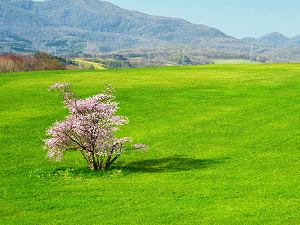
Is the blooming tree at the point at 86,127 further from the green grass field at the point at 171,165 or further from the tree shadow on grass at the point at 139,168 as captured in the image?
the green grass field at the point at 171,165

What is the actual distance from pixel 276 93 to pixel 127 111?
17386 mm

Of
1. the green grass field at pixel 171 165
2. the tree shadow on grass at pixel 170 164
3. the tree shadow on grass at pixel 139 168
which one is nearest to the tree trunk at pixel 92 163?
the tree shadow on grass at pixel 139 168

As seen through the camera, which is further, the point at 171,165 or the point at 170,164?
the point at 170,164

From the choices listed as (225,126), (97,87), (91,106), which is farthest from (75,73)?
(91,106)

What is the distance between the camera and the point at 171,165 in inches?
682

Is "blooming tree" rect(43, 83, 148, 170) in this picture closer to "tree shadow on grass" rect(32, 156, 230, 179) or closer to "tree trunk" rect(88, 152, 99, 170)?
"tree trunk" rect(88, 152, 99, 170)

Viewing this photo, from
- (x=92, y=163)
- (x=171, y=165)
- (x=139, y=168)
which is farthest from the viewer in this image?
(x=171, y=165)

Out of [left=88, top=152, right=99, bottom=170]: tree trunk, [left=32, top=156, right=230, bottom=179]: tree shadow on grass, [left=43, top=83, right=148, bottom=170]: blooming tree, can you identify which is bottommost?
[left=32, top=156, right=230, bottom=179]: tree shadow on grass

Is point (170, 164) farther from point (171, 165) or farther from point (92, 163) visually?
point (92, 163)

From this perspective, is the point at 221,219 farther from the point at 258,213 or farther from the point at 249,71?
the point at 249,71

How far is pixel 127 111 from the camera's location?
96.5 feet

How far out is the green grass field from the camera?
11.7 meters

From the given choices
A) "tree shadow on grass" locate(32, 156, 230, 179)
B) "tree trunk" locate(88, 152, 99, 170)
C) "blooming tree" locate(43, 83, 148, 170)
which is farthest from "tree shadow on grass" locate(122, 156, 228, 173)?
"blooming tree" locate(43, 83, 148, 170)

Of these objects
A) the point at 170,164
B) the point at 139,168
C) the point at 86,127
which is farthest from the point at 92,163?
the point at 170,164
